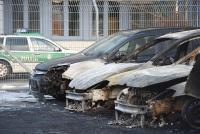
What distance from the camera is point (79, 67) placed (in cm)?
1265

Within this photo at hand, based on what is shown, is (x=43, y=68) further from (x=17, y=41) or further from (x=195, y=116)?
(x=17, y=41)

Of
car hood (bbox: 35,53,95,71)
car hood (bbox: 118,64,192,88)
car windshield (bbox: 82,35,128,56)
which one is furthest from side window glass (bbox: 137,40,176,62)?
car hood (bbox: 118,64,192,88)

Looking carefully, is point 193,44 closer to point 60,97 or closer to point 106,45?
point 106,45

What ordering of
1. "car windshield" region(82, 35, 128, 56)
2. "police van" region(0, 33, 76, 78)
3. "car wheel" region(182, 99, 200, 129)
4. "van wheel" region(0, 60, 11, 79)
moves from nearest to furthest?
1. "car wheel" region(182, 99, 200, 129)
2. "car windshield" region(82, 35, 128, 56)
3. "van wheel" region(0, 60, 11, 79)
4. "police van" region(0, 33, 76, 78)

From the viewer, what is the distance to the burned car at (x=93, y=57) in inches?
519

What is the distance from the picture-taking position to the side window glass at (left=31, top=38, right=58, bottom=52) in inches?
786

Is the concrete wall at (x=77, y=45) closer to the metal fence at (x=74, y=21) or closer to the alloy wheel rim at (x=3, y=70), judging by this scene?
the metal fence at (x=74, y=21)

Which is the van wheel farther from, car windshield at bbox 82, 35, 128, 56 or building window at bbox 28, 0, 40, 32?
car windshield at bbox 82, 35, 128, 56

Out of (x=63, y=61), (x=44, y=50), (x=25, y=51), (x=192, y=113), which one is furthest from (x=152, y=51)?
(x=25, y=51)

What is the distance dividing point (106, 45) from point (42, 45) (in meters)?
6.58

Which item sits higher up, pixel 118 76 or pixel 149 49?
pixel 149 49

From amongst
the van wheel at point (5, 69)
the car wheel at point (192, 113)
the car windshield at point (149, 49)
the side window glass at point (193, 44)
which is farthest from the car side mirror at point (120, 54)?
the van wheel at point (5, 69)

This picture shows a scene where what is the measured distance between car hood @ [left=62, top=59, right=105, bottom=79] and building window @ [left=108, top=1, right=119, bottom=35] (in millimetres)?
8707

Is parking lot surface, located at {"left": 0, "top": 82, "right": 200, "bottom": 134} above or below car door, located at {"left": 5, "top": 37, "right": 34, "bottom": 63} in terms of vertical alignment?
below
